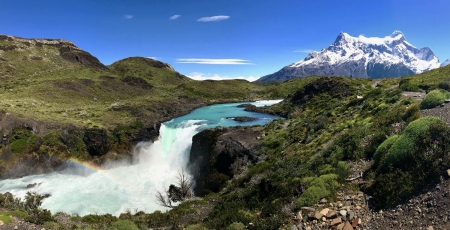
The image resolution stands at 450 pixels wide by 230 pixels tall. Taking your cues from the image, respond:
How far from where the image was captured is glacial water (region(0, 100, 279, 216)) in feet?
102

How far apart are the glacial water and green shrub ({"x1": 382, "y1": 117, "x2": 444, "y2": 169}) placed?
85.9ft

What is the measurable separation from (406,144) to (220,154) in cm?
2553

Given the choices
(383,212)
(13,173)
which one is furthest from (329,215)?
(13,173)

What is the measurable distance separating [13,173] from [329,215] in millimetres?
45376

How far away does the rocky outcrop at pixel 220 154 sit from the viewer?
3206 centimetres

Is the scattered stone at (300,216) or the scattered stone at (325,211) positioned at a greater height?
the scattered stone at (325,211)

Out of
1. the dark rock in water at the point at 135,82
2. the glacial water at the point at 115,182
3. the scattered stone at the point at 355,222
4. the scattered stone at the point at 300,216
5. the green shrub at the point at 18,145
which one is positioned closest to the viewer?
the scattered stone at the point at 355,222

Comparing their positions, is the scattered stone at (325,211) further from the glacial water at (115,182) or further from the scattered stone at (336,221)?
the glacial water at (115,182)

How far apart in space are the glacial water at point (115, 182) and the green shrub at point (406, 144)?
26190 millimetres

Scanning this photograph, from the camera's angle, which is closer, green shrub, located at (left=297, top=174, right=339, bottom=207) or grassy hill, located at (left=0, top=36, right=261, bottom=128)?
green shrub, located at (left=297, top=174, right=339, bottom=207)

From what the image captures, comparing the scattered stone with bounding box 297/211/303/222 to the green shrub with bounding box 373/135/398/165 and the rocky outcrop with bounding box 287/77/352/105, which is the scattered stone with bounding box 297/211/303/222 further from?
the rocky outcrop with bounding box 287/77/352/105

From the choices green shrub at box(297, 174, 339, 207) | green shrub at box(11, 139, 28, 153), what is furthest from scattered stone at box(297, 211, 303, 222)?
green shrub at box(11, 139, 28, 153)

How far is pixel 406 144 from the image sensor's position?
A: 37.8 feet

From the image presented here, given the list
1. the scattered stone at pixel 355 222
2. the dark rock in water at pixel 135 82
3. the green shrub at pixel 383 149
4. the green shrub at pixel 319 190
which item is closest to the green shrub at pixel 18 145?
the green shrub at pixel 319 190
